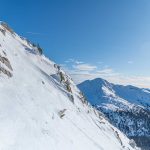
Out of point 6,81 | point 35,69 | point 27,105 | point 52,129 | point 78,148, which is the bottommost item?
point 78,148

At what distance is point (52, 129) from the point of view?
37281 millimetres

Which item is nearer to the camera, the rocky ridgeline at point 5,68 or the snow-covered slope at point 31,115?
the snow-covered slope at point 31,115

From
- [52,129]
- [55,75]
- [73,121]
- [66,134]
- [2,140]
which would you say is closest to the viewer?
[2,140]

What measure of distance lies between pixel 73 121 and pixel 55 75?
2130 centimetres

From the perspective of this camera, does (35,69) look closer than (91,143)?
No

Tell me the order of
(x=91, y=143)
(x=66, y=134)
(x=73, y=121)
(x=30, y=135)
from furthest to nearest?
(x=73, y=121) < (x=91, y=143) < (x=66, y=134) < (x=30, y=135)

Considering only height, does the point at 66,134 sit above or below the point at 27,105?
below

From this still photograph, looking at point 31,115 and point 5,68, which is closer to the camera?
point 31,115

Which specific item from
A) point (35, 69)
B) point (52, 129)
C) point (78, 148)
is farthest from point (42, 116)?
point (35, 69)

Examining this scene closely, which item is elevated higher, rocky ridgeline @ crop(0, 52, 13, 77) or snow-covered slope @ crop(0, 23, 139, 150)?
rocky ridgeline @ crop(0, 52, 13, 77)

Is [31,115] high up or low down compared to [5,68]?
down

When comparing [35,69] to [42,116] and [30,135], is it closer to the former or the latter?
[42,116]

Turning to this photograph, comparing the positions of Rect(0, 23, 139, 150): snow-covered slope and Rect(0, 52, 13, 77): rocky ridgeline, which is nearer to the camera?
Rect(0, 23, 139, 150): snow-covered slope

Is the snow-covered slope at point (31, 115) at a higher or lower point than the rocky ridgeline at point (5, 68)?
lower
